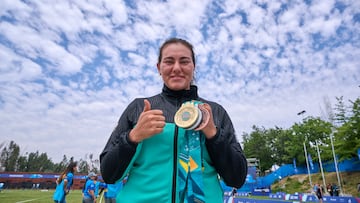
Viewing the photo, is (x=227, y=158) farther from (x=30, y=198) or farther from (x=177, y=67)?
(x=30, y=198)

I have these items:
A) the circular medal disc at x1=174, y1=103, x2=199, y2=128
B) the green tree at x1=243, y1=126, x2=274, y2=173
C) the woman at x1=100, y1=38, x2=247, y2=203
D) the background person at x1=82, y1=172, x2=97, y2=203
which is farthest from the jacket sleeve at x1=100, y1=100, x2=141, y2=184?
the green tree at x1=243, y1=126, x2=274, y2=173

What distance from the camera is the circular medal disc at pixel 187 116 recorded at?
1242mm

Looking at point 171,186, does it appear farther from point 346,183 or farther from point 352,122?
point 346,183

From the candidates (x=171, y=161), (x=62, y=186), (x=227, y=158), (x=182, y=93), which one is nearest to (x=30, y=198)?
(x=62, y=186)

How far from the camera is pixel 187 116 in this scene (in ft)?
4.17

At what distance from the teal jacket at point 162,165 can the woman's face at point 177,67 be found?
0.98ft

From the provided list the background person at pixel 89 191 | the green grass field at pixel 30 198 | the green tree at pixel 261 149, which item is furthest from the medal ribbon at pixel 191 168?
the green tree at pixel 261 149

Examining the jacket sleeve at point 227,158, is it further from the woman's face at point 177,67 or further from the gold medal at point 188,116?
the woman's face at point 177,67

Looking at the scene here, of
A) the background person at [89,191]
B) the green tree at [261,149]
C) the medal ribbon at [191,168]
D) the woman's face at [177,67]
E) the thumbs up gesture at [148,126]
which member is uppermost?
the green tree at [261,149]

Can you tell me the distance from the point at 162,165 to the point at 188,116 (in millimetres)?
279

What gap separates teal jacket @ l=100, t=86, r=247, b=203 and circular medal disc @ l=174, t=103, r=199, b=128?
0.10 m

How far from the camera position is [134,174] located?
1345mm

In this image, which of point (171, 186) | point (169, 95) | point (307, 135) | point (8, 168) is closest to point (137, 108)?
point (169, 95)

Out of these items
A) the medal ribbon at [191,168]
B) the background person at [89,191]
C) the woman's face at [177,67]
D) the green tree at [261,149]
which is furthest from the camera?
the green tree at [261,149]
